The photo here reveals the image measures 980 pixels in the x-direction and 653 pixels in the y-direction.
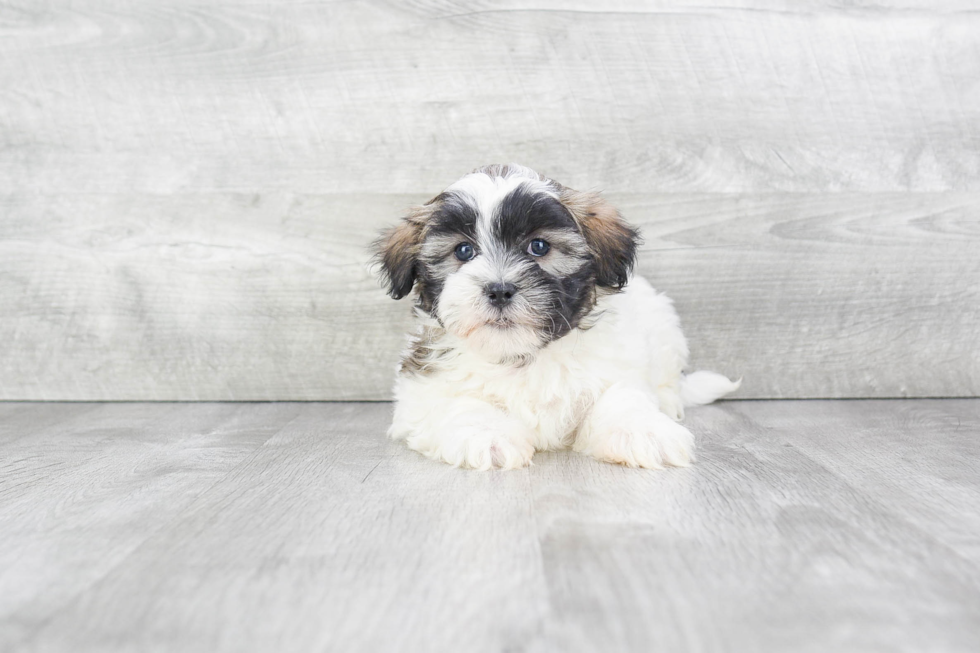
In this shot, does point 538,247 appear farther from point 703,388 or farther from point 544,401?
point 703,388

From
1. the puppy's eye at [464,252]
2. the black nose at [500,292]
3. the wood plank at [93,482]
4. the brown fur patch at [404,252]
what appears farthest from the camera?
the brown fur patch at [404,252]

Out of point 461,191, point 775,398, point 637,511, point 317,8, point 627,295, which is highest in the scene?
point 317,8

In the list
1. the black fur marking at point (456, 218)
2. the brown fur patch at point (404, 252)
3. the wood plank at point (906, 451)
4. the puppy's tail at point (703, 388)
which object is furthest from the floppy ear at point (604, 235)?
the puppy's tail at point (703, 388)

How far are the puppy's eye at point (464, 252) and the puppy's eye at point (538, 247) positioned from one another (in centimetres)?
12

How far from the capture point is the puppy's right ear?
5.78ft

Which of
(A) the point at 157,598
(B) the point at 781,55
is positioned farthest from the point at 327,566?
(B) the point at 781,55

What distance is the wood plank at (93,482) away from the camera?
103cm

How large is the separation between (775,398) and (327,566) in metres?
1.77

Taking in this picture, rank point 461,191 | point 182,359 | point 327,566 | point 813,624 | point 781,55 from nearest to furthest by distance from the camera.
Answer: point 813,624 < point 327,566 < point 461,191 < point 781,55 < point 182,359

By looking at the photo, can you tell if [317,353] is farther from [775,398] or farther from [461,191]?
[775,398]

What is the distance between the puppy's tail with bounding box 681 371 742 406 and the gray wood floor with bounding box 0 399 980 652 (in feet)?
1.46

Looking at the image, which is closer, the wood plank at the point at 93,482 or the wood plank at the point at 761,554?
the wood plank at the point at 761,554

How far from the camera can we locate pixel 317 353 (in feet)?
8.04

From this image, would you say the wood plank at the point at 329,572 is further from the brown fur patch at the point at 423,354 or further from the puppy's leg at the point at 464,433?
the brown fur patch at the point at 423,354
